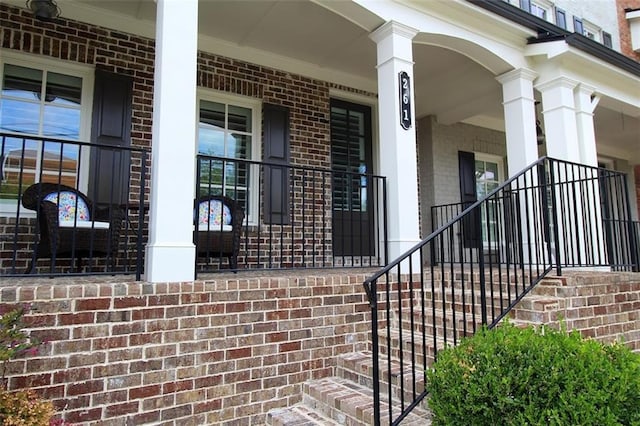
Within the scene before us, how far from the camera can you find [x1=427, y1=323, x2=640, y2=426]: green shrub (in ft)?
5.65

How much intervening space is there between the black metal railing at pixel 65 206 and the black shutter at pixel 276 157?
143 centimetres

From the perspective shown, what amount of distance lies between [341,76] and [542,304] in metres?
4.08

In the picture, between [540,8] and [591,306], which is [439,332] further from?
[540,8]

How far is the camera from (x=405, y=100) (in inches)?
165

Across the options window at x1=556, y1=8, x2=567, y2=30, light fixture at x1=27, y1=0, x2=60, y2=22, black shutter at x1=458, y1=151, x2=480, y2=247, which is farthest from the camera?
window at x1=556, y1=8, x2=567, y2=30

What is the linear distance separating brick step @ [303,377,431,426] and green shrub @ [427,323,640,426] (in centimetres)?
52

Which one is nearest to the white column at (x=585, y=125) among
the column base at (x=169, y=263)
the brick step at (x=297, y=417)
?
the brick step at (x=297, y=417)

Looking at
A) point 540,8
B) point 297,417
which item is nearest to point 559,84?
point 540,8

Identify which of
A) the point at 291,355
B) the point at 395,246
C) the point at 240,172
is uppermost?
the point at 240,172

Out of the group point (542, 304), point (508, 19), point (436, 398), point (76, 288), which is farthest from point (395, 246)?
point (508, 19)

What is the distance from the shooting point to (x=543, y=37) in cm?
510

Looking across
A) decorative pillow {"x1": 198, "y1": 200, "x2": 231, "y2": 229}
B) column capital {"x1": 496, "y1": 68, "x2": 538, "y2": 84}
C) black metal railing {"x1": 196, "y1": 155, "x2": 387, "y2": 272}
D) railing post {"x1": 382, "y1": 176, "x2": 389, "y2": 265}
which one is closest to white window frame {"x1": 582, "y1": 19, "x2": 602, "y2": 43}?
column capital {"x1": 496, "y1": 68, "x2": 538, "y2": 84}

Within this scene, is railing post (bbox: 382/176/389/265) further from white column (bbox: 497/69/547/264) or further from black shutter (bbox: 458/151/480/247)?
black shutter (bbox: 458/151/480/247)

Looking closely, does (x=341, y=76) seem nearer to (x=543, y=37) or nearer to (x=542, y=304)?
(x=543, y=37)
